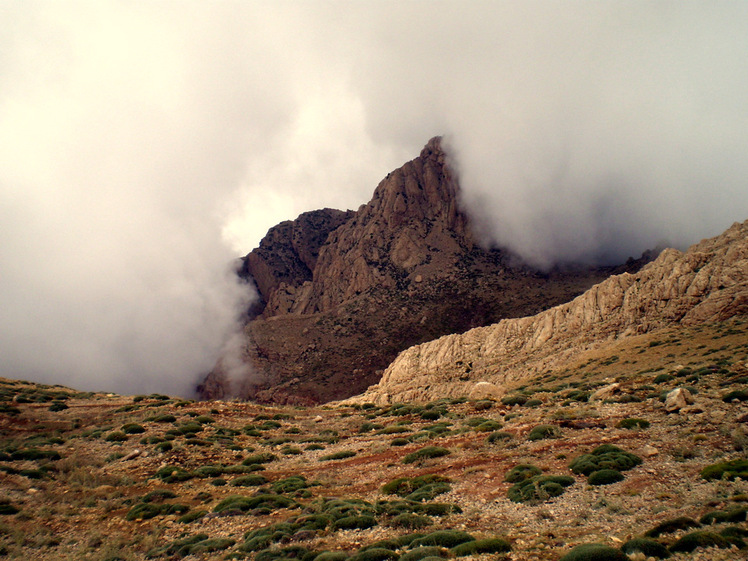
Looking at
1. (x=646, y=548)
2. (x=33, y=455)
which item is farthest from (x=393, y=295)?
(x=646, y=548)

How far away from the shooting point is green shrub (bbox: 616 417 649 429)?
64.6 ft

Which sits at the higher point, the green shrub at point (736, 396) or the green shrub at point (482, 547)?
the green shrub at point (736, 396)

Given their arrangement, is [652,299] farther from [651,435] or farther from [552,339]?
[651,435]

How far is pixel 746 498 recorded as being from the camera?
35.7 ft

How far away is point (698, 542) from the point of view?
8.88 m

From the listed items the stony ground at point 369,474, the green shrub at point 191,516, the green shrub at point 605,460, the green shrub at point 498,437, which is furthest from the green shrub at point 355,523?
the green shrub at point 498,437

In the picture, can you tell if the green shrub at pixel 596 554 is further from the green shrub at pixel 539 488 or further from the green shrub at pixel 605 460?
the green shrub at pixel 605 460

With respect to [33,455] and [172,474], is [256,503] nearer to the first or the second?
[172,474]

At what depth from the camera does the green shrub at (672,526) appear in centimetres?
997

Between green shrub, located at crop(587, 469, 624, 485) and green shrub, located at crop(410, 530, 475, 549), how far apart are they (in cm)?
604

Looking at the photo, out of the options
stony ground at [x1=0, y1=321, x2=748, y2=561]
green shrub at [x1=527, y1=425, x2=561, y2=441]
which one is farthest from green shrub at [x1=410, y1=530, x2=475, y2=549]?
green shrub at [x1=527, y1=425, x2=561, y2=441]

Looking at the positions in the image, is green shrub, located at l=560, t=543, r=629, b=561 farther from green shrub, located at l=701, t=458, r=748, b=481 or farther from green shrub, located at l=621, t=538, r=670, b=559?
green shrub, located at l=701, t=458, r=748, b=481

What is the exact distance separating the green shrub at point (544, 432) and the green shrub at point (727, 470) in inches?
330

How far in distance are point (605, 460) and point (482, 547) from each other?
8354mm
